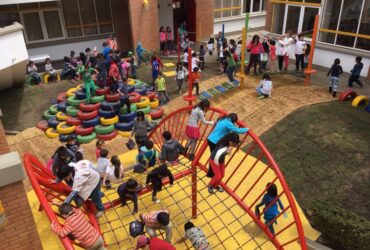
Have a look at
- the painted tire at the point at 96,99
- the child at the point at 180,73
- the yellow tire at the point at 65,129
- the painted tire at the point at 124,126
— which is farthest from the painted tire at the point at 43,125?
the child at the point at 180,73

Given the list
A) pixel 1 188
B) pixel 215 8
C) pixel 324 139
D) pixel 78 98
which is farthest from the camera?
pixel 215 8

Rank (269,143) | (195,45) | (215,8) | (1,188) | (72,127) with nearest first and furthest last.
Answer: (1,188), (269,143), (72,127), (195,45), (215,8)

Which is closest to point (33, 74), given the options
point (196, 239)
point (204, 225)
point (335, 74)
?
point (204, 225)

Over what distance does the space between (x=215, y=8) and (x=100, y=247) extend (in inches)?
825

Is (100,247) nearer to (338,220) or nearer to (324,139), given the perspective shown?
(338,220)

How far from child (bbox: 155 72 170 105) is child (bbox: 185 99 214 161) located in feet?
16.7

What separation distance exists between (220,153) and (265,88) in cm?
749

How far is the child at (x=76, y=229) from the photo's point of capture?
16.0 ft

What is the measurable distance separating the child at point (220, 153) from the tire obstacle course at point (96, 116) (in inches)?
239

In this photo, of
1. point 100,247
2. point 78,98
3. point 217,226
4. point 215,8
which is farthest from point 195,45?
point 100,247

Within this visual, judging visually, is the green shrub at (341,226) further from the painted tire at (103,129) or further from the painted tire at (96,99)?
the painted tire at (96,99)

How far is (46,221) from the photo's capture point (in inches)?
311

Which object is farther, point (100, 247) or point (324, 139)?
point (324, 139)

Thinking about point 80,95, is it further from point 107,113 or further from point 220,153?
point 220,153
